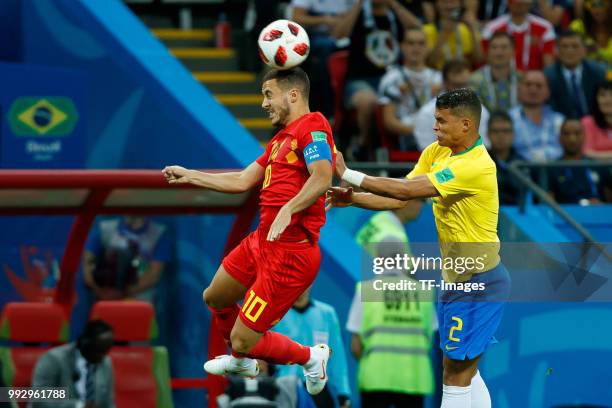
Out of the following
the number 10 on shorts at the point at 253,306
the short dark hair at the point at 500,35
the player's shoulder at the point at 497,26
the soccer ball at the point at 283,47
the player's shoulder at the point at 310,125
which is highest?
the player's shoulder at the point at 497,26

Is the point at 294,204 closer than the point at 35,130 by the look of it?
Yes

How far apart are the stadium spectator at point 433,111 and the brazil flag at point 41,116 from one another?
307 centimetres

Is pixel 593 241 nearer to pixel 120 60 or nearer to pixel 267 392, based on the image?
pixel 267 392

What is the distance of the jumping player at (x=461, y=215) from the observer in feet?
25.9

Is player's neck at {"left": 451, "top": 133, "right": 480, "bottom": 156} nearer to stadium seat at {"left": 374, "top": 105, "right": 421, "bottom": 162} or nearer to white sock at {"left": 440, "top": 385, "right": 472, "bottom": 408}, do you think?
white sock at {"left": 440, "top": 385, "right": 472, "bottom": 408}

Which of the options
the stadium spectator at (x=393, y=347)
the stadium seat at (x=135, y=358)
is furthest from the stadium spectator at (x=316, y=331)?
the stadium seat at (x=135, y=358)

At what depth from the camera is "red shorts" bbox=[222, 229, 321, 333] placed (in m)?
7.94

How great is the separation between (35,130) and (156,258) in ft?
5.91

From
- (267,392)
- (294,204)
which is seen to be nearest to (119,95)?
(267,392)

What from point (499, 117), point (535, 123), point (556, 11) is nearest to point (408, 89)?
point (499, 117)

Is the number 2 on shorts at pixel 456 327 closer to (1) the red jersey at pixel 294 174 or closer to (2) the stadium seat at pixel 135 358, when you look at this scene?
(1) the red jersey at pixel 294 174

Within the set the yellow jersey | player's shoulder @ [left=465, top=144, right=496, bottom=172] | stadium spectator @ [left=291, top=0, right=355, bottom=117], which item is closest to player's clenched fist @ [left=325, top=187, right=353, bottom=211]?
the yellow jersey

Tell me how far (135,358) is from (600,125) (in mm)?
5357

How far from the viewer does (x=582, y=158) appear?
1262 cm
